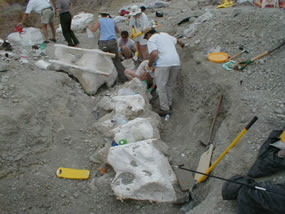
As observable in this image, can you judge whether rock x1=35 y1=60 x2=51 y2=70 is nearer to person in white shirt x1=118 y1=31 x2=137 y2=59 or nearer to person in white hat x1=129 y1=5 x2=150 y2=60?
person in white shirt x1=118 y1=31 x2=137 y2=59

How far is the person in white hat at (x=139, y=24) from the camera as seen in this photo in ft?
19.5

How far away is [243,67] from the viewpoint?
179 inches

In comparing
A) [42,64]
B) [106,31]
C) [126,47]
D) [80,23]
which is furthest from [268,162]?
[80,23]

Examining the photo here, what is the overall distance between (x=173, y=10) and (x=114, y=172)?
771 centimetres

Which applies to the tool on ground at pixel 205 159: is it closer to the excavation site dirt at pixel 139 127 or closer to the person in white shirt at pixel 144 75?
the excavation site dirt at pixel 139 127

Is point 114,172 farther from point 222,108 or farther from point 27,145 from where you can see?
point 222,108

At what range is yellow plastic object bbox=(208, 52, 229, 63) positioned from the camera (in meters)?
4.96

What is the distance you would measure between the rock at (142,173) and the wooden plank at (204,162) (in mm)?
373

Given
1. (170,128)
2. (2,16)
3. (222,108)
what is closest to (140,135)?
(170,128)

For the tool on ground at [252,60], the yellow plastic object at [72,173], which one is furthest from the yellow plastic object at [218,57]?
the yellow plastic object at [72,173]

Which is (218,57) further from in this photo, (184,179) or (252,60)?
(184,179)

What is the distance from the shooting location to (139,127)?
380cm

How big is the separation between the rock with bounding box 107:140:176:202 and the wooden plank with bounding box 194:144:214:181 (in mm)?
373

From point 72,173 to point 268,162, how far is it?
99.3 inches
